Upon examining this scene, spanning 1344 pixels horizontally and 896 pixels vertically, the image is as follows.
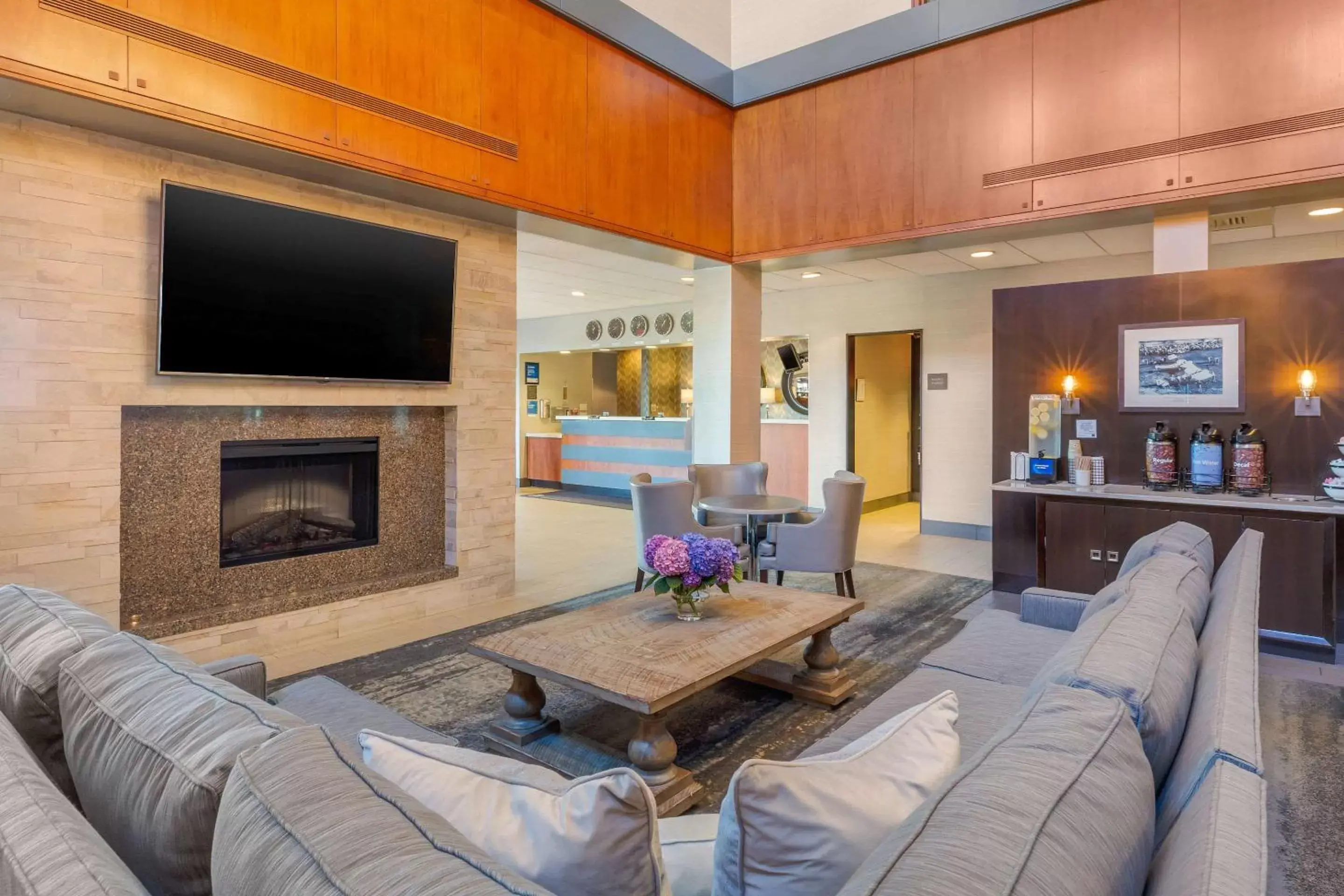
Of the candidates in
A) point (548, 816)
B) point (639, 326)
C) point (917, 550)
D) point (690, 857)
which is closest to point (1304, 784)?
point (690, 857)

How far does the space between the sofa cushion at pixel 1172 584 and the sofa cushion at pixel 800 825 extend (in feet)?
3.96

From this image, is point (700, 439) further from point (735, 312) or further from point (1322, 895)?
point (1322, 895)

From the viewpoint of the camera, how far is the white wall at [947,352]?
7.78 m

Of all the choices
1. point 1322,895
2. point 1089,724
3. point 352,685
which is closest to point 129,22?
point 352,685

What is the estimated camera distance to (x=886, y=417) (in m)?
9.97

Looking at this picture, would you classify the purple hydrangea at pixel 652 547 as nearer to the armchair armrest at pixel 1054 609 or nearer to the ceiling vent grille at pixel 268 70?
the armchair armrest at pixel 1054 609

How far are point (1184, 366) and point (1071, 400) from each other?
702 mm

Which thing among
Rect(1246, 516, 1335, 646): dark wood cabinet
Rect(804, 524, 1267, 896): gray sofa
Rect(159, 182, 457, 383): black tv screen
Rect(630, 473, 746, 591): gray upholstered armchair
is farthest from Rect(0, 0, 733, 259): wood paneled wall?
Rect(1246, 516, 1335, 646): dark wood cabinet

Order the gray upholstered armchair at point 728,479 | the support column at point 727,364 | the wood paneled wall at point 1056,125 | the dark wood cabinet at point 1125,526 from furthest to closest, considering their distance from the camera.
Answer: the support column at point 727,364
the gray upholstered armchair at point 728,479
the dark wood cabinet at point 1125,526
the wood paneled wall at point 1056,125

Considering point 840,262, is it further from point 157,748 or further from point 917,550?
point 157,748

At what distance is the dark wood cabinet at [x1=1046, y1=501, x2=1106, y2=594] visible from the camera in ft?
16.2

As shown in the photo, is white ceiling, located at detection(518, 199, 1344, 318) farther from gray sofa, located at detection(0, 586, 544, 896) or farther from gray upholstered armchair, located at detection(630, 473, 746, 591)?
gray sofa, located at detection(0, 586, 544, 896)

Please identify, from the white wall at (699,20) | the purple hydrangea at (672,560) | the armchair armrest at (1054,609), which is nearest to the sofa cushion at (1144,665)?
the armchair armrest at (1054,609)

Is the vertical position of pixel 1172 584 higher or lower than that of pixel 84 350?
lower
